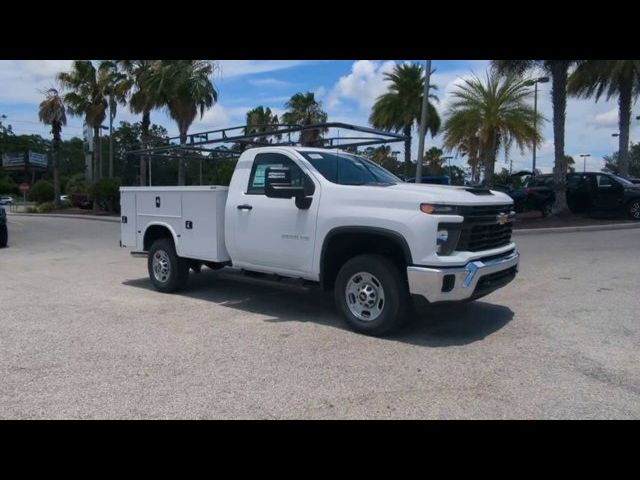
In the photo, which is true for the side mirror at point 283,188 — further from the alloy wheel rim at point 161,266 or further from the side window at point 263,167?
the alloy wheel rim at point 161,266

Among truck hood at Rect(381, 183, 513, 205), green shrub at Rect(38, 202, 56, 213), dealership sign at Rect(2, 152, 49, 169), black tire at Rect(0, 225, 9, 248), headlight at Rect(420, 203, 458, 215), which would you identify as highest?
dealership sign at Rect(2, 152, 49, 169)

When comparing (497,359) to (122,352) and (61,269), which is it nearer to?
(122,352)

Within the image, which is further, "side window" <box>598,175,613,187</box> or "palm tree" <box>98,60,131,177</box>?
"palm tree" <box>98,60,131,177</box>

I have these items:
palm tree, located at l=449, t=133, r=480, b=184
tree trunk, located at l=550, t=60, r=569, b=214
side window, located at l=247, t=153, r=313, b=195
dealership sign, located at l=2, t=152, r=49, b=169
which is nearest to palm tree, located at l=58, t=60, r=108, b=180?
palm tree, located at l=449, t=133, r=480, b=184

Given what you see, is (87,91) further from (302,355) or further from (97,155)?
(302,355)

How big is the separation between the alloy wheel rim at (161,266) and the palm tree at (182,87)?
18187mm

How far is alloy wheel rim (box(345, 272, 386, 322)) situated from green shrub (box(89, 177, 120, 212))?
93.1 feet

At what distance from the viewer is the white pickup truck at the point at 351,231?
18.1 ft

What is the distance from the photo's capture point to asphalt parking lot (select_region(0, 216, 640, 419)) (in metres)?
4.12

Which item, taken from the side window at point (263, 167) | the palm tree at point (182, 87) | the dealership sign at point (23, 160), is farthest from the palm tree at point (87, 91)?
the dealership sign at point (23, 160)

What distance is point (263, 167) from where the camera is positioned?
7.18 meters

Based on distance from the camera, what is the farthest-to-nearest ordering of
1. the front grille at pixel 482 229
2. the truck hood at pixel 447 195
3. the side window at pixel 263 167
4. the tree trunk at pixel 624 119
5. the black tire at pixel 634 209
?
the tree trunk at pixel 624 119, the black tire at pixel 634 209, the side window at pixel 263 167, the front grille at pixel 482 229, the truck hood at pixel 447 195

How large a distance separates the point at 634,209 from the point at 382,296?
1604 centimetres

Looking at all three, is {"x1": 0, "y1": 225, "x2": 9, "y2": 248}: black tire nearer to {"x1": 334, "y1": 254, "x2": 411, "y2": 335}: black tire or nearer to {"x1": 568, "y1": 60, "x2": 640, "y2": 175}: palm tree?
{"x1": 334, "y1": 254, "x2": 411, "y2": 335}: black tire
